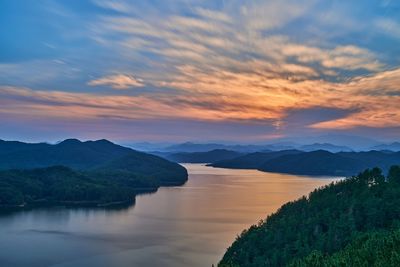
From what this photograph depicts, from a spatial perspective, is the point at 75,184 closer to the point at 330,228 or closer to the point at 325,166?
the point at 330,228

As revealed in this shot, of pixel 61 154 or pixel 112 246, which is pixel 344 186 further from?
pixel 61 154

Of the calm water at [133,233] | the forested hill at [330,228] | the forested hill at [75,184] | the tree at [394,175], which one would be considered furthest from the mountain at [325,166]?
the forested hill at [330,228]

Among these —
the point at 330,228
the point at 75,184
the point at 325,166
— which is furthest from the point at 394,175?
the point at 325,166

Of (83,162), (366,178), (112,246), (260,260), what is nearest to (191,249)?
(112,246)

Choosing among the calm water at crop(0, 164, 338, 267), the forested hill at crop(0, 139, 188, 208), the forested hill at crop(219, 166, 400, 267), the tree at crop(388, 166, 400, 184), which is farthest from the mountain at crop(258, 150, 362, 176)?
the forested hill at crop(219, 166, 400, 267)

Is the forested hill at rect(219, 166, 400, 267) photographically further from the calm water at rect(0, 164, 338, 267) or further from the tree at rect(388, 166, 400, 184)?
the calm water at rect(0, 164, 338, 267)

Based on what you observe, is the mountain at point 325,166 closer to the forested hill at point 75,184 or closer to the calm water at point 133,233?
the forested hill at point 75,184
